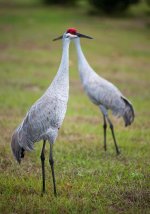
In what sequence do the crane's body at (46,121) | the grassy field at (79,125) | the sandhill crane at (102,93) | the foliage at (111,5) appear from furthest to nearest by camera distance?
the foliage at (111,5), the sandhill crane at (102,93), the crane's body at (46,121), the grassy field at (79,125)

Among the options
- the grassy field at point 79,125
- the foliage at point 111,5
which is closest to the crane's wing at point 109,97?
the grassy field at point 79,125

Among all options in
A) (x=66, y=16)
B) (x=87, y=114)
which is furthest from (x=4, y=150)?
(x=66, y=16)

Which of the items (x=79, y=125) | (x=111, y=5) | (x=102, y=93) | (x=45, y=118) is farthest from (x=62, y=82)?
(x=111, y=5)

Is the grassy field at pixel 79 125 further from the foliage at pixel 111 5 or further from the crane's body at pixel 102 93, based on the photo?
the foliage at pixel 111 5

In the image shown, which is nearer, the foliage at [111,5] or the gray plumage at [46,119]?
the gray plumage at [46,119]

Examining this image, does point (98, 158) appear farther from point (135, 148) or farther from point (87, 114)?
point (87, 114)

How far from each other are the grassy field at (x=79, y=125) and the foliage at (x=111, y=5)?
91.7 inches

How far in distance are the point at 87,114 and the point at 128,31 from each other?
15.3 meters

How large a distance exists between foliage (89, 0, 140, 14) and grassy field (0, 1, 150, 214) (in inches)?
91.7

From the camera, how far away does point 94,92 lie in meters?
10.4

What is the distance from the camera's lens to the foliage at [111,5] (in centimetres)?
3131

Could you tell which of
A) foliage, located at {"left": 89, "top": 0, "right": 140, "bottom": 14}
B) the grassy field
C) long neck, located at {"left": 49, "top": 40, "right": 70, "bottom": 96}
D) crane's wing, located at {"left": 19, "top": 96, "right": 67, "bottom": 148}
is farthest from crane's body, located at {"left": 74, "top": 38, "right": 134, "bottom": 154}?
foliage, located at {"left": 89, "top": 0, "right": 140, "bottom": 14}

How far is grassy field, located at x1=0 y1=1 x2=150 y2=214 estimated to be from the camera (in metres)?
6.96

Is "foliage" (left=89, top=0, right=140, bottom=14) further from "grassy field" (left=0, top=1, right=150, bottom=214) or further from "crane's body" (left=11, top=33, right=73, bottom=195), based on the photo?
"crane's body" (left=11, top=33, right=73, bottom=195)
